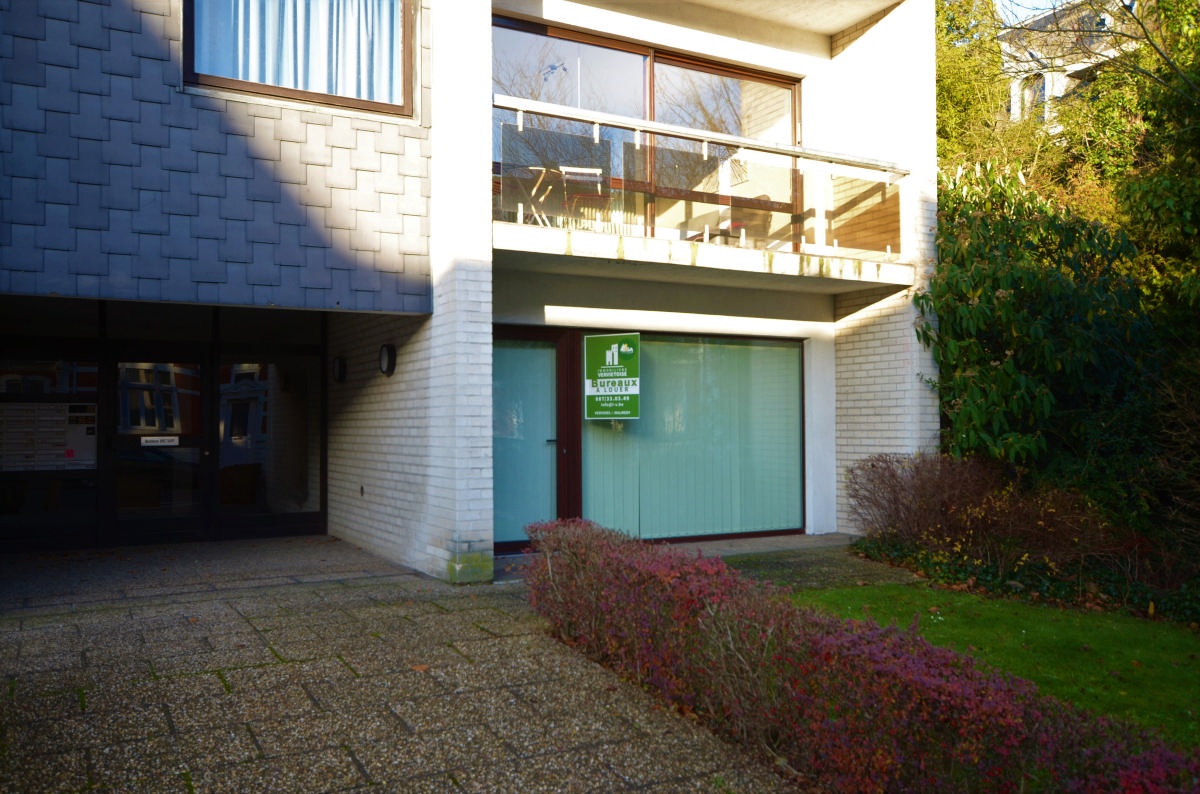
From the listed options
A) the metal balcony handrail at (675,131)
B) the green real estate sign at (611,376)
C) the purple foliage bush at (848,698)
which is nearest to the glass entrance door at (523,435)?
the green real estate sign at (611,376)

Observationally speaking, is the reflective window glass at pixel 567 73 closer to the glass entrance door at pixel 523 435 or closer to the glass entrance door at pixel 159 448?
the glass entrance door at pixel 523 435

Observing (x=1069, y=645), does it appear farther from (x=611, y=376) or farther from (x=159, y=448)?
(x=159, y=448)

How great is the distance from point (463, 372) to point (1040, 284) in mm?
5889

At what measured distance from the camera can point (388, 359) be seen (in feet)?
31.3

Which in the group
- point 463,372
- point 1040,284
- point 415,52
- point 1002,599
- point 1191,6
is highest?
point 1191,6

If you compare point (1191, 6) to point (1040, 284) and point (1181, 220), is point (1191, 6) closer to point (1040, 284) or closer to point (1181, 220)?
point (1181, 220)

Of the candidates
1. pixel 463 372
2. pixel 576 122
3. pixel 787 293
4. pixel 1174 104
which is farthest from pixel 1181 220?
pixel 463 372

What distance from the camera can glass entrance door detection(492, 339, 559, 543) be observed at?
9.89 m

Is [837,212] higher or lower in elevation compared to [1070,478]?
higher

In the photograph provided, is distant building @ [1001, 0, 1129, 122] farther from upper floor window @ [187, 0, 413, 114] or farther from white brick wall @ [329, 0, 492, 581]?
upper floor window @ [187, 0, 413, 114]

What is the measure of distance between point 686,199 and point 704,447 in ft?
9.60

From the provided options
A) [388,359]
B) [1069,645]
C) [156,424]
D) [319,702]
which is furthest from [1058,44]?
[156,424]

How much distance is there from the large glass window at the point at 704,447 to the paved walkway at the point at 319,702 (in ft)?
9.74

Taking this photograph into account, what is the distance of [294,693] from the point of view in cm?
505
